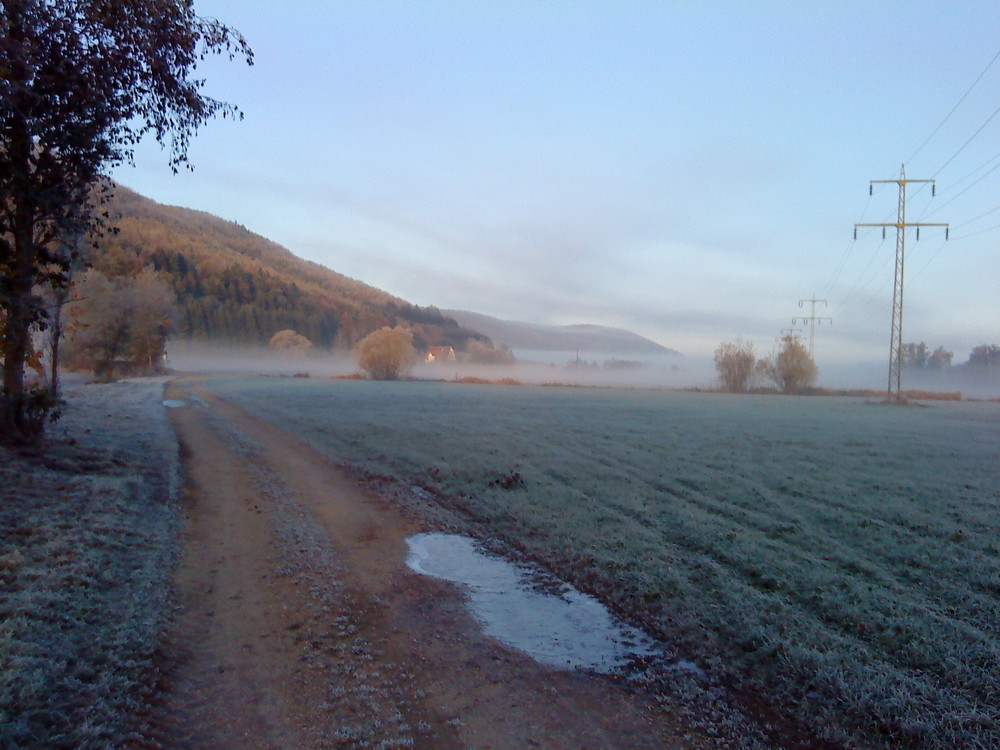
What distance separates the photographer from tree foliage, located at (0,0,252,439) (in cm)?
1129

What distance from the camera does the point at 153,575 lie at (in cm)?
731

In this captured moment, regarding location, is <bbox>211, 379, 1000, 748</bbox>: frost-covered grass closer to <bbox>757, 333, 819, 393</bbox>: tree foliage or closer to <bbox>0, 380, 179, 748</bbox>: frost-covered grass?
<bbox>0, 380, 179, 748</bbox>: frost-covered grass

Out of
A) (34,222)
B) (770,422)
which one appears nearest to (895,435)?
(770,422)

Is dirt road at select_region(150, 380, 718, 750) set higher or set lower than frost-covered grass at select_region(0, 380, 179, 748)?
lower

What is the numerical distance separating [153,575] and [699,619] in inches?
248

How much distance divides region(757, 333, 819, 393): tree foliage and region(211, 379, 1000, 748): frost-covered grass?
60.1m

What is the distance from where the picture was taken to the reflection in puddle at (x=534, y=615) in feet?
19.9

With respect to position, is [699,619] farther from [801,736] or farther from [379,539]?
[379,539]

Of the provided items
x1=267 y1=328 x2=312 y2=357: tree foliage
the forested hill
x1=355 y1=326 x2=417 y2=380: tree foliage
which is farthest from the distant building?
x1=355 y1=326 x2=417 y2=380: tree foliage

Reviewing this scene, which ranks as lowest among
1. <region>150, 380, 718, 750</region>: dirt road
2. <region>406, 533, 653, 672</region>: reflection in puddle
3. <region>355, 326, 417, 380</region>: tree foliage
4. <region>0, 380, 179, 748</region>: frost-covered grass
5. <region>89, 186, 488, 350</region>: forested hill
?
<region>406, 533, 653, 672</region>: reflection in puddle

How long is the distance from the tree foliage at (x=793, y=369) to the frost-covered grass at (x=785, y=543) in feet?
197

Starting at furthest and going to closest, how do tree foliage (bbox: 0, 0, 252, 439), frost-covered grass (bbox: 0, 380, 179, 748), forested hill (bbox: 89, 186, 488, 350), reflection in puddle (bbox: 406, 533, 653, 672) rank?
forested hill (bbox: 89, 186, 488, 350) → tree foliage (bbox: 0, 0, 252, 439) → reflection in puddle (bbox: 406, 533, 653, 672) → frost-covered grass (bbox: 0, 380, 179, 748)

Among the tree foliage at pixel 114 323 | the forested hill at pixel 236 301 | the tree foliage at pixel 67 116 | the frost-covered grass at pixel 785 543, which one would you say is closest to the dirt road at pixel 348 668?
the frost-covered grass at pixel 785 543

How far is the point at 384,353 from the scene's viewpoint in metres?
85.8
